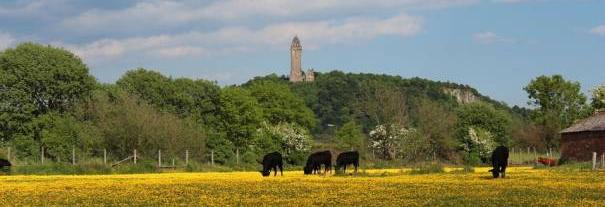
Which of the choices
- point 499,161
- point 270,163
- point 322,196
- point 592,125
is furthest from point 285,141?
point 322,196

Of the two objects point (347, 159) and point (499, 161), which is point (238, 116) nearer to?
point (347, 159)

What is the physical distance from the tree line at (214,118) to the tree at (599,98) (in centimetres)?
14

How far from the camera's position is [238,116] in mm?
93750

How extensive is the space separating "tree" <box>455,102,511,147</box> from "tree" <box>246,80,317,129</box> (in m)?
22.4

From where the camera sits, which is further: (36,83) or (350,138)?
(350,138)

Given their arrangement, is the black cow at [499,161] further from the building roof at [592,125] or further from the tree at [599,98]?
the tree at [599,98]

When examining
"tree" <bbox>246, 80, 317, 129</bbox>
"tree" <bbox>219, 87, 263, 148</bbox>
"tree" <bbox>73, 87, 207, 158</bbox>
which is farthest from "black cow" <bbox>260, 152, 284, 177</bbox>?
"tree" <bbox>246, 80, 317, 129</bbox>

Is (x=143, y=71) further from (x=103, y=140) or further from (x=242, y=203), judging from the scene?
(x=242, y=203)

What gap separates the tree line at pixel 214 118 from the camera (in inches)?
2913

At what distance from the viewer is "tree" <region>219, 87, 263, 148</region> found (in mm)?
92625

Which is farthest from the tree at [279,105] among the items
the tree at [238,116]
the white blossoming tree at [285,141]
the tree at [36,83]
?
the tree at [36,83]

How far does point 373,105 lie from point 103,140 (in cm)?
3728

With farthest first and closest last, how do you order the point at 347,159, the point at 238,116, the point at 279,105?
the point at 279,105
the point at 238,116
the point at 347,159

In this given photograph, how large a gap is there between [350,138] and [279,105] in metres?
19.5
